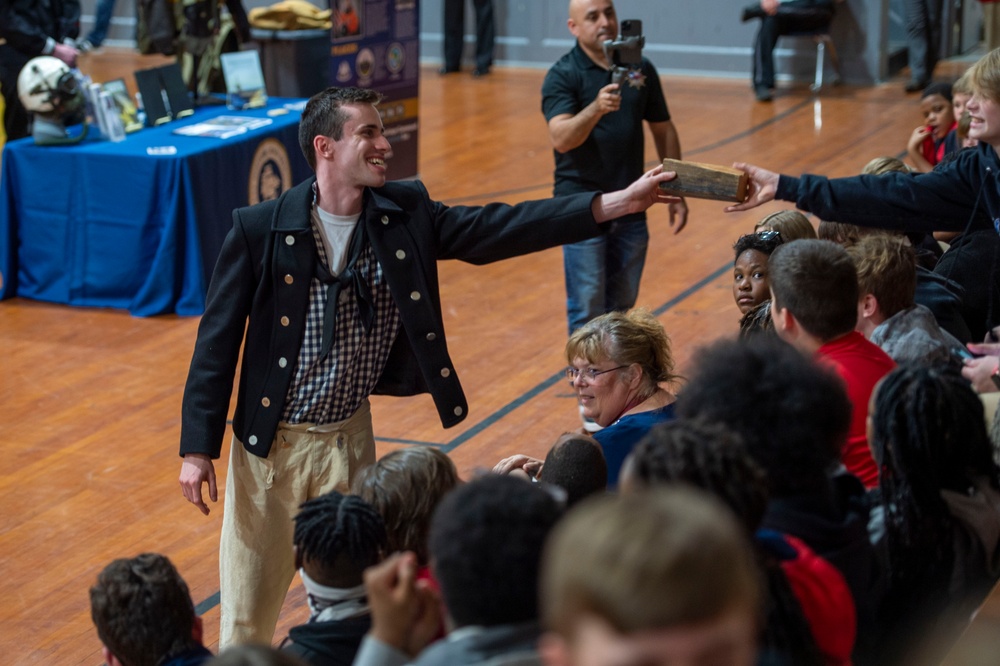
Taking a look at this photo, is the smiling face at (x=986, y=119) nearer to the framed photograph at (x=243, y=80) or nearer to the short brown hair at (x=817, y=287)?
the short brown hair at (x=817, y=287)

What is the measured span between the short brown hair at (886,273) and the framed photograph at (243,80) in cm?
613

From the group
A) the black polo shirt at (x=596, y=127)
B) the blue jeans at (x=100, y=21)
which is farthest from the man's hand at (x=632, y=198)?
the blue jeans at (x=100, y=21)

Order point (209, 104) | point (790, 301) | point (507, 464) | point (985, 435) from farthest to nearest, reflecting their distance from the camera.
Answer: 1. point (209, 104)
2. point (507, 464)
3. point (790, 301)
4. point (985, 435)

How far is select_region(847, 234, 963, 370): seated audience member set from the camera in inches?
127

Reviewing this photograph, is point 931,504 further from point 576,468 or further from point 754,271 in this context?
point 754,271

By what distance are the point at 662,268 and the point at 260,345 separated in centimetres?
481

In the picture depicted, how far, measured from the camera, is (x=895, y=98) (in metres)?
12.8

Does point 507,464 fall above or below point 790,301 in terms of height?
below

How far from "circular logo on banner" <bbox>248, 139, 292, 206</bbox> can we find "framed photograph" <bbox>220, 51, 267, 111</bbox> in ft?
2.48

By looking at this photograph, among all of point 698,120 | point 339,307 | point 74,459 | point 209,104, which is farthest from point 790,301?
point 698,120

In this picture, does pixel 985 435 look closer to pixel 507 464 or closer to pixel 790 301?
pixel 790 301

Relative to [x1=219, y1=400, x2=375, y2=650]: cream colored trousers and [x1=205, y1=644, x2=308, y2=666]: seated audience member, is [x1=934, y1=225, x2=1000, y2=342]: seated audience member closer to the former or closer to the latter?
[x1=219, y1=400, x2=375, y2=650]: cream colored trousers

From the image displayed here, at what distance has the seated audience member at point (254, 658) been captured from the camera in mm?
1653

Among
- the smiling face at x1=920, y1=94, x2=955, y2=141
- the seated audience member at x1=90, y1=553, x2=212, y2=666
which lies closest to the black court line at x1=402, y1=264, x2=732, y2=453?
the smiling face at x1=920, y1=94, x2=955, y2=141
